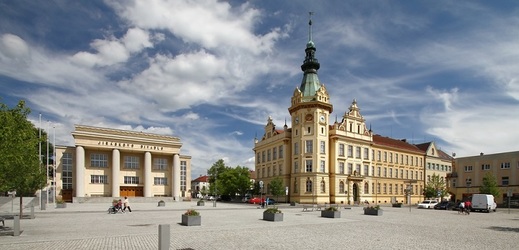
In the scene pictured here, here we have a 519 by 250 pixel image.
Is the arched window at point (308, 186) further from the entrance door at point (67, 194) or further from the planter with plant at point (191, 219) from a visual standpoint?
the planter with plant at point (191, 219)

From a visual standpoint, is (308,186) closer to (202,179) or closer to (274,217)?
(274,217)

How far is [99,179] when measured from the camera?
232 feet

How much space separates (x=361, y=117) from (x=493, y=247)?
2353 inches

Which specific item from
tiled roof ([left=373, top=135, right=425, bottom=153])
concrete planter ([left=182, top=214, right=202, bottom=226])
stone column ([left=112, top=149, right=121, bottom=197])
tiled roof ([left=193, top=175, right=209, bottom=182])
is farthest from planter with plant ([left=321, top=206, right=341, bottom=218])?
tiled roof ([left=193, top=175, right=209, bottom=182])

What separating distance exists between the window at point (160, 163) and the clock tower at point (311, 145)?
2865cm

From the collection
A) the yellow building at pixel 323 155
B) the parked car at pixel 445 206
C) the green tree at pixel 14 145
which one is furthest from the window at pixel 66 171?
the parked car at pixel 445 206

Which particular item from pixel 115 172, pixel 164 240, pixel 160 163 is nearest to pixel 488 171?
pixel 160 163

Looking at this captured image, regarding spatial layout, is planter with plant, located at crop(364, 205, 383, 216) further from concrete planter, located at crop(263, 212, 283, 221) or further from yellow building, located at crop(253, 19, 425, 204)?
yellow building, located at crop(253, 19, 425, 204)

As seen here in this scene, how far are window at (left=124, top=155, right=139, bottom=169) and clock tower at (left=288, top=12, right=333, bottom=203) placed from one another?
3245 centimetres

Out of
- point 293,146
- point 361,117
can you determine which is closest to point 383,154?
point 361,117

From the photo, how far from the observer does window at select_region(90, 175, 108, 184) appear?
229ft

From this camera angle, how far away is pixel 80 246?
13508mm

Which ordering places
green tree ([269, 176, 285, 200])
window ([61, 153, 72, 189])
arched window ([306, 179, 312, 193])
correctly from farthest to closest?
window ([61, 153, 72, 189]), arched window ([306, 179, 312, 193]), green tree ([269, 176, 285, 200])

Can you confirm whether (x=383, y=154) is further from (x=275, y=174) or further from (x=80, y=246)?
(x=80, y=246)
